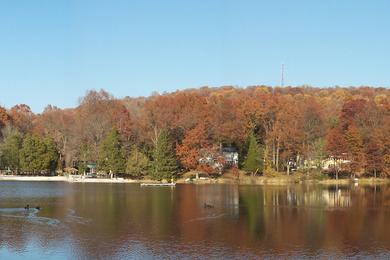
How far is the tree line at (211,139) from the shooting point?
6644cm

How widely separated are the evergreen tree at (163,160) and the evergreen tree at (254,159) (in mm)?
9741

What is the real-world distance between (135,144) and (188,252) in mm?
49931

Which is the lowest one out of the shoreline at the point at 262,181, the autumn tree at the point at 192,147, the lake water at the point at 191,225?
the lake water at the point at 191,225

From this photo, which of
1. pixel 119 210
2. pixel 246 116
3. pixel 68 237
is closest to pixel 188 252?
pixel 68 237

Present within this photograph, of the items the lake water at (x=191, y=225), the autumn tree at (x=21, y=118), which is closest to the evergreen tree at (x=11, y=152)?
the autumn tree at (x=21, y=118)

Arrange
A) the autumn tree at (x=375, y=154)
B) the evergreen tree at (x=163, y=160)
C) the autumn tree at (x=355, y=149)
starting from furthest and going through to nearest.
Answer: the autumn tree at (x=355, y=149), the autumn tree at (x=375, y=154), the evergreen tree at (x=163, y=160)

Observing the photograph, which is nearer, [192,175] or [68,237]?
[68,237]

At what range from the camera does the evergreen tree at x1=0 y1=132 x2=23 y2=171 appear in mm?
72500

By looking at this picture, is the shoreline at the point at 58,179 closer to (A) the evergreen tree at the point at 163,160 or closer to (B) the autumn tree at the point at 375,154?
(A) the evergreen tree at the point at 163,160

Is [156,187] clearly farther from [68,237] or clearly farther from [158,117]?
[68,237]

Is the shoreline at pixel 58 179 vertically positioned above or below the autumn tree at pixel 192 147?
below

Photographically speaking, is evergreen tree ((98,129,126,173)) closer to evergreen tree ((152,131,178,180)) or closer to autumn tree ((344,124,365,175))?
evergreen tree ((152,131,178,180))

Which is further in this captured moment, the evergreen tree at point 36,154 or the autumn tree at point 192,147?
the evergreen tree at point 36,154

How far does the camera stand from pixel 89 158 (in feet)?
238
